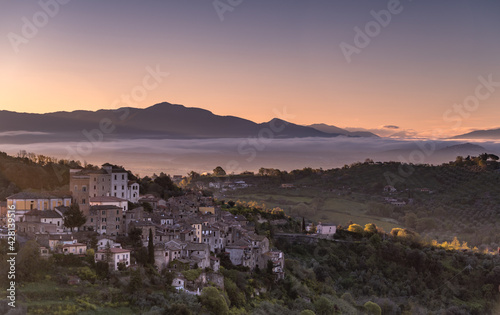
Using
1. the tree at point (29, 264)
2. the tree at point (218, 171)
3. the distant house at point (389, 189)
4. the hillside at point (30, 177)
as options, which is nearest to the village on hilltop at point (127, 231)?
the tree at point (29, 264)

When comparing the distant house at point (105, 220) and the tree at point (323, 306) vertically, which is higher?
the distant house at point (105, 220)

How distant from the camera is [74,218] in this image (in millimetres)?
31688

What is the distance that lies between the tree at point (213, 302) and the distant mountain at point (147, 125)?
30.8 m

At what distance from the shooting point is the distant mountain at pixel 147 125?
66.2 metres

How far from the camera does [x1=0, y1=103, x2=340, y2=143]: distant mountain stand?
66188 mm

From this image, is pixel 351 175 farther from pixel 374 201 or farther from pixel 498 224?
pixel 498 224

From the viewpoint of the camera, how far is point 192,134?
93875mm

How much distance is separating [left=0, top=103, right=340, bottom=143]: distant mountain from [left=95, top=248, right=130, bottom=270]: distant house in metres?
→ 27.9

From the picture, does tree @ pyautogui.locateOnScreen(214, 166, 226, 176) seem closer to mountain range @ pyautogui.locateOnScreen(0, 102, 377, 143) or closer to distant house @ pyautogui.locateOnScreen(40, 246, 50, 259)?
mountain range @ pyautogui.locateOnScreen(0, 102, 377, 143)

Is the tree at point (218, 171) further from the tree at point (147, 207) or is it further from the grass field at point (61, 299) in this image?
the grass field at point (61, 299)

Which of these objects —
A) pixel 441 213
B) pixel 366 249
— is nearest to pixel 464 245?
pixel 366 249

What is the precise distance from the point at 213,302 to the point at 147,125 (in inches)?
2303

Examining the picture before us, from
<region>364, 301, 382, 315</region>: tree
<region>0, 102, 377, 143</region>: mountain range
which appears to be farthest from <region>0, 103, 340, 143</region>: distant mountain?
<region>364, 301, 382, 315</region>: tree

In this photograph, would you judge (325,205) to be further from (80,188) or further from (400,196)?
(80,188)
